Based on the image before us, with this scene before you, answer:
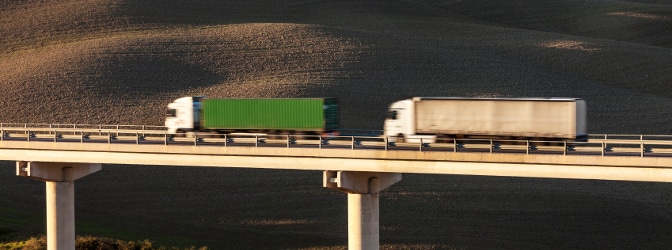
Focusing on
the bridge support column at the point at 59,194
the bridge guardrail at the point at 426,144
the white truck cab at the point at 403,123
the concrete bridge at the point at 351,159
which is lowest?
the bridge support column at the point at 59,194

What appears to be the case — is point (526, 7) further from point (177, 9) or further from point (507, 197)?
point (507, 197)

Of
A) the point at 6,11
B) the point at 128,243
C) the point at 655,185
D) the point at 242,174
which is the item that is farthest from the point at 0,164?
the point at 6,11

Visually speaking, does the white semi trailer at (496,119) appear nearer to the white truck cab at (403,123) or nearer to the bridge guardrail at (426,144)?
the white truck cab at (403,123)

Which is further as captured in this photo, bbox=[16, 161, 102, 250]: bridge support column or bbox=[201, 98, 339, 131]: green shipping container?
bbox=[16, 161, 102, 250]: bridge support column

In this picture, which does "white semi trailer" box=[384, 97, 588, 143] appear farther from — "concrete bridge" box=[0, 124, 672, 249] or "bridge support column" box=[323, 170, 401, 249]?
"bridge support column" box=[323, 170, 401, 249]

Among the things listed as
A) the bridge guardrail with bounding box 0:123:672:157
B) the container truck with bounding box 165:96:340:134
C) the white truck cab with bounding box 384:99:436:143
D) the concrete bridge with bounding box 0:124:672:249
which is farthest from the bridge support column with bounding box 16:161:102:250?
the white truck cab with bounding box 384:99:436:143

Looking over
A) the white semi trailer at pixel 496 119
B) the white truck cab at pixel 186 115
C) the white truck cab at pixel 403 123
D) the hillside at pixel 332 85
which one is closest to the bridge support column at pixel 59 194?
the white truck cab at pixel 186 115
